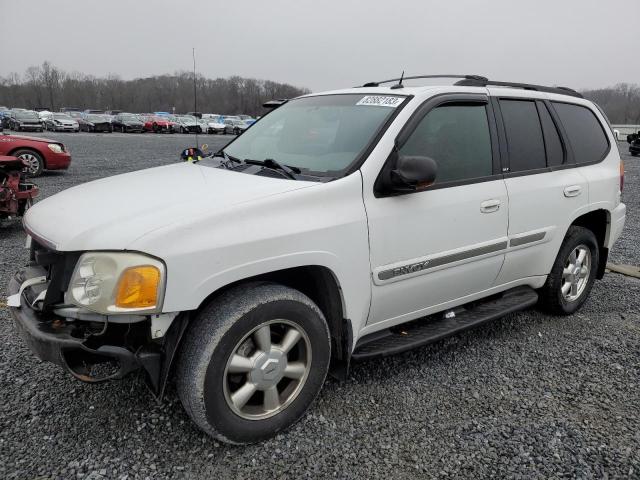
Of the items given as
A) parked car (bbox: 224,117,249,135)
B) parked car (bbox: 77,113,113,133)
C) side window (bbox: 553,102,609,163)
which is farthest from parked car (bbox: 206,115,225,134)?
side window (bbox: 553,102,609,163)

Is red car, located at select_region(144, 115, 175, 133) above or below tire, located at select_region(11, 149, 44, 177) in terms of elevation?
above

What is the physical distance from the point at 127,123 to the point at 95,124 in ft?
7.97

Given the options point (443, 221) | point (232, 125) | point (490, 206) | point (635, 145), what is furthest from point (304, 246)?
point (232, 125)

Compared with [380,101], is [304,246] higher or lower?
lower

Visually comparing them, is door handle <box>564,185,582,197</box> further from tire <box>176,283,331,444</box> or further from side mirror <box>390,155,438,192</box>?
tire <box>176,283,331,444</box>

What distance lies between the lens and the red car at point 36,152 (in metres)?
11.3

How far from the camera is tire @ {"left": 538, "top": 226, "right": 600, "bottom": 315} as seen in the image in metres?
3.96

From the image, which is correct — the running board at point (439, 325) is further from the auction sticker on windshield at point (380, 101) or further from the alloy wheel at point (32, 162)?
the alloy wheel at point (32, 162)

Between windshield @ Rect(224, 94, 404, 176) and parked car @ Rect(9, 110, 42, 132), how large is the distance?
1401 inches

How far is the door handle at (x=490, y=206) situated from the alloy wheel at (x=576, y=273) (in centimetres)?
124

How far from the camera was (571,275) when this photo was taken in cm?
413

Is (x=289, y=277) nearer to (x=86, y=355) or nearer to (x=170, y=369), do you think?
(x=170, y=369)

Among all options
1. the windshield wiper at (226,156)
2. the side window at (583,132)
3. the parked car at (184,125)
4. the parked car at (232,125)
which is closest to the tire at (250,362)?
the windshield wiper at (226,156)

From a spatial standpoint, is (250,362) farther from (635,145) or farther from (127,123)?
(127,123)
